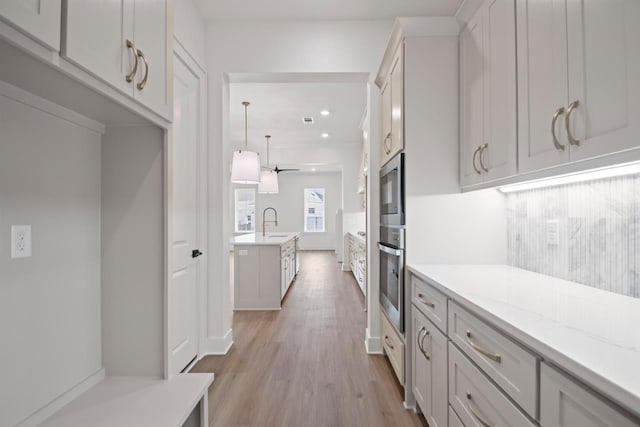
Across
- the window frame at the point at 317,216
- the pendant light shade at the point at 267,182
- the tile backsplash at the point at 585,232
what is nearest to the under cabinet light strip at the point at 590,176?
the tile backsplash at the point at 585,232

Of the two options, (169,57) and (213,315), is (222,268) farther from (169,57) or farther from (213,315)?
(169,57)

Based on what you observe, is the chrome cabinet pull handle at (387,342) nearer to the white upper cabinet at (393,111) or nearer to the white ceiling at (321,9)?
the white upper cabinet at (393,111)

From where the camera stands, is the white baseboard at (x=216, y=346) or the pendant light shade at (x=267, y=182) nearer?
the white baseboard at (x=216, y=346)

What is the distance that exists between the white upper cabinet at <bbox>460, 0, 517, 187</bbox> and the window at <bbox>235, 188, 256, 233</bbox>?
32.7ft

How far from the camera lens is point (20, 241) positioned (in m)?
1.01

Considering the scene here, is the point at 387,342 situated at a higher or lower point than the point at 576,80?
lower

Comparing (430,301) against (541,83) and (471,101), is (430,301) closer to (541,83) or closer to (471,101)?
(541,83)

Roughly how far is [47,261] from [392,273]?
6.33ft

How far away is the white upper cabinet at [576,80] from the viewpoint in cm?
92

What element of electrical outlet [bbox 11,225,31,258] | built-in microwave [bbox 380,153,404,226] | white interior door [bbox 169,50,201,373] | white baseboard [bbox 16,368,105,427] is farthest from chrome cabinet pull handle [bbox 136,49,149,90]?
built-in microwave [bbox 380,153,404,226]

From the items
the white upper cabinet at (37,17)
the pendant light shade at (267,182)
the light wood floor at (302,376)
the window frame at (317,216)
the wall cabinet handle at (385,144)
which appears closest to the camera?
the white upper cabinet at (37,17)

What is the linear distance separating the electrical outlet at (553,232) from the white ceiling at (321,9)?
6.69ft

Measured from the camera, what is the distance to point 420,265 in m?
2.04

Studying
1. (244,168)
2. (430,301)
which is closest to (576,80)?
(430,301)
